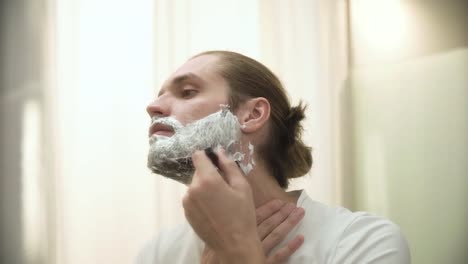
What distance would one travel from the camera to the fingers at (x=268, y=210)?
812mm

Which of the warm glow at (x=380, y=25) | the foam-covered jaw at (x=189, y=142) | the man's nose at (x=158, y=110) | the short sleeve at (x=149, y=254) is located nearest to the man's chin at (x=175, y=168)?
the foam-covered jaw at (x=189, y=142)

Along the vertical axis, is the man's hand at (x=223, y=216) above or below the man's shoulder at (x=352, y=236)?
above

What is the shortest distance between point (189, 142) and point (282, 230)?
25 cm

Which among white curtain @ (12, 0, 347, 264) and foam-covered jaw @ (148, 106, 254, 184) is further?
white curtain @ (12, 0, 347, 264)

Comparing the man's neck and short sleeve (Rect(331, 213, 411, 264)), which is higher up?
the man's neck

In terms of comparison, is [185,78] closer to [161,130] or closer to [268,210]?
[161,130]

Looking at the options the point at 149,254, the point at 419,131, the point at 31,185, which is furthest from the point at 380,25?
the point at 31,185

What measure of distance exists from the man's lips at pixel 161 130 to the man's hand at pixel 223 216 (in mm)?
131

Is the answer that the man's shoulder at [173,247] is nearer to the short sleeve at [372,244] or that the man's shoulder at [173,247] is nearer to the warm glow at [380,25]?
the short sleeve at [372,244]

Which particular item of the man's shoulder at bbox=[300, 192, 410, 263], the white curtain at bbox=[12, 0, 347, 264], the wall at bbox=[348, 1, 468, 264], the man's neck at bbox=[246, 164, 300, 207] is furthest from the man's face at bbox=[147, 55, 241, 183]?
the wall at bbox=[348, 1, 468, 264]

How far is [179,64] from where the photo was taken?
1.29m

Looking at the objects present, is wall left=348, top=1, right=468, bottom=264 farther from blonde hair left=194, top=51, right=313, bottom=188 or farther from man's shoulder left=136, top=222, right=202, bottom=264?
man's shoulder left=136, top=222, right=202, bottom=264

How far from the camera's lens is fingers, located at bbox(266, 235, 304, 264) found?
726mm

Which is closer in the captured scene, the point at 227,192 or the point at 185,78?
the point at 227,192
